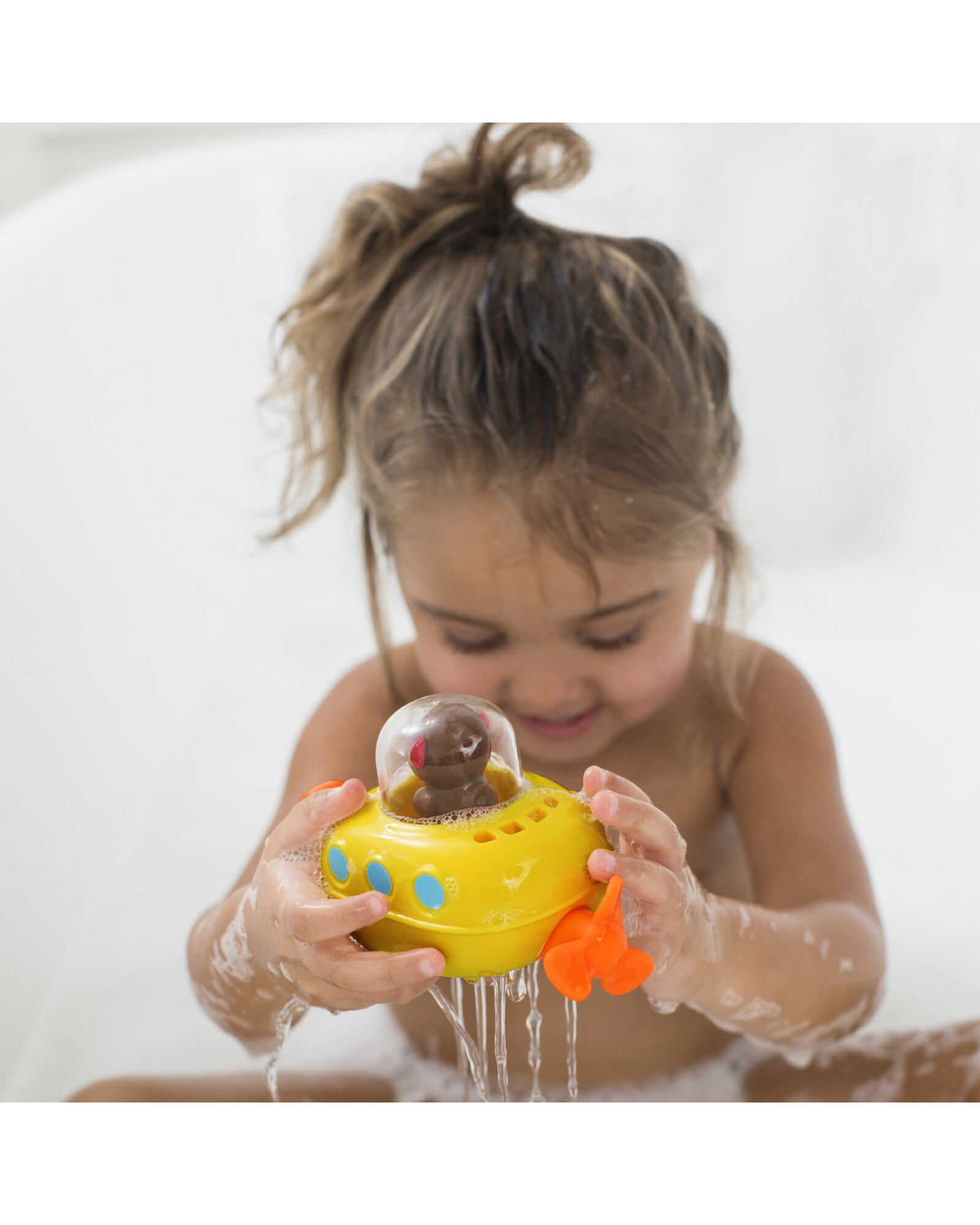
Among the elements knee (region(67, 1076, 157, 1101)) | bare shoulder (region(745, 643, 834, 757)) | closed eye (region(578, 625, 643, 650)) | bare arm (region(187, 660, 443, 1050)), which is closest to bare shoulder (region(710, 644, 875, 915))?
bare shoulder (region(745, 643, 834, 757))

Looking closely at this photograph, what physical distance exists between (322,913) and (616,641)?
0.78ft

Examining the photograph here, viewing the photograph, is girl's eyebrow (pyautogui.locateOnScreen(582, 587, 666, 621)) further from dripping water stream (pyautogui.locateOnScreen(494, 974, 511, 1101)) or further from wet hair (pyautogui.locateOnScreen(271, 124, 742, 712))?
dripping water stream (pyautogui.locateOnScreen(494, 974, 511, 1101))

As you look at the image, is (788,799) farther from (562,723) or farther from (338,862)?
(338,862)

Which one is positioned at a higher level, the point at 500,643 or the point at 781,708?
the point at 500,643

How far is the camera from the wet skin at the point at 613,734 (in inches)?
21.5

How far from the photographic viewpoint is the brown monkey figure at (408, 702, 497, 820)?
1.33 feet

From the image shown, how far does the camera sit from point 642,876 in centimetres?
41

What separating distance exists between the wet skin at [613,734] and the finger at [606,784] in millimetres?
42

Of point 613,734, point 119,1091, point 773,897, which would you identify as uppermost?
point 613,734

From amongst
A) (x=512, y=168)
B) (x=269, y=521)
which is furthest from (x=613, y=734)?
(x=269, y=521)

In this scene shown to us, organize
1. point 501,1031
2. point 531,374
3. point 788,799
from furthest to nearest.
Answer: point 788,799
point 531,374
point 501,1031

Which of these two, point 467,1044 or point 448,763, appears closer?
point 448,763
